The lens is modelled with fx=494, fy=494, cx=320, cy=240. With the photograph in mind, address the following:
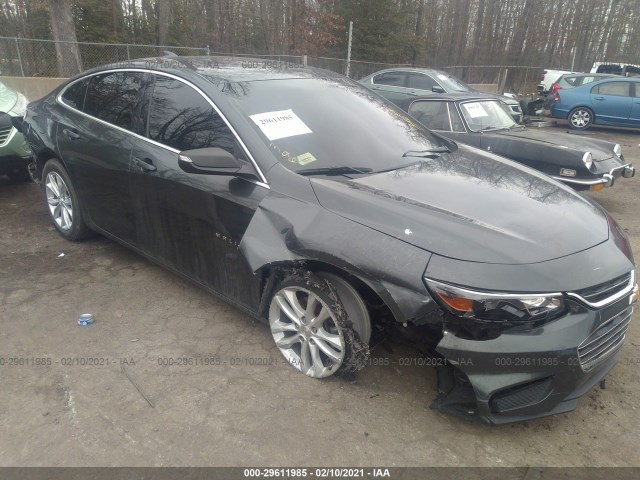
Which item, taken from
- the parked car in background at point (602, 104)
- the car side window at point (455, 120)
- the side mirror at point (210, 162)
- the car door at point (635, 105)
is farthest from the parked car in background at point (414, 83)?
the side mirror at point (210, 162)

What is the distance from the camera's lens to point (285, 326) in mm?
2861

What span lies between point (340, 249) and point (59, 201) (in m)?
3.30

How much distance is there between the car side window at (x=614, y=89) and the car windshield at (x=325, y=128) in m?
11.5

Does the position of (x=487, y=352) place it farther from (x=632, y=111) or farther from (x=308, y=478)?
(x=632, y=111)

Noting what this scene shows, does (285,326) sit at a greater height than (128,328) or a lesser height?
greater

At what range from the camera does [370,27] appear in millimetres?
24828

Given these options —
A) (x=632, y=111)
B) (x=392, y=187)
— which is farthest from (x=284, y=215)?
(x=632, y=111)

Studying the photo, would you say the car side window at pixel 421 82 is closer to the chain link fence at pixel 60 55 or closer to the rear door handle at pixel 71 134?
the chain link fence at pixel 60 55

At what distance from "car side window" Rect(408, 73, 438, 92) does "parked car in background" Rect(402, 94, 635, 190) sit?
442cm

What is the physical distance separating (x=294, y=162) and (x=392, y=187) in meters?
0.58

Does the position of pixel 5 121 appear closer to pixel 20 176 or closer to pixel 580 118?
pixel 20 176

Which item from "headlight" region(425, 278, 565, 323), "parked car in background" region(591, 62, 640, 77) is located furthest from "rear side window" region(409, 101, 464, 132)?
"parked car in background" region(591, 62, 640, 77)

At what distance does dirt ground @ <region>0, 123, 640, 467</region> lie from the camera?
2311 mm

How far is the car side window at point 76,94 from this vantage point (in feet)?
13.6
